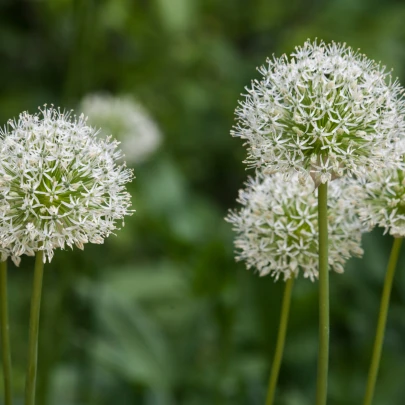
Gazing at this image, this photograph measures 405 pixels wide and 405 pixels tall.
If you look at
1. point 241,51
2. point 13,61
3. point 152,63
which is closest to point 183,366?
point 152,63

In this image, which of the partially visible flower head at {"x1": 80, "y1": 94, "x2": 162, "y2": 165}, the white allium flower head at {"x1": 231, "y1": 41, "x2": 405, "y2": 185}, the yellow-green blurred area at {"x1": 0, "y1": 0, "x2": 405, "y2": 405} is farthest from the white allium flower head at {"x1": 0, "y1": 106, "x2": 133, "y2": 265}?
the partially visible flower head at {"x1": 80, "y1": 94, "x2": 162, "y2": 165}

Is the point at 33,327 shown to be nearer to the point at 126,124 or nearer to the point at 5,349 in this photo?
the point at 5,349

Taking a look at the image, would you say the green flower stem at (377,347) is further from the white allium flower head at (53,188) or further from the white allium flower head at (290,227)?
the white allium flower head at (53,188)

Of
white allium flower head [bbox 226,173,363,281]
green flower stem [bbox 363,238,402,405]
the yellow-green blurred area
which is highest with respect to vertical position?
the yellow-green blurred area

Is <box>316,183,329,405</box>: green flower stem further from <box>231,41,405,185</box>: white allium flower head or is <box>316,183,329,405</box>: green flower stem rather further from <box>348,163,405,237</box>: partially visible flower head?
<box>348,163,405,237</box>: partially visible flower head

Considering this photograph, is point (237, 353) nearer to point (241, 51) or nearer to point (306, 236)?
point (306, 236)

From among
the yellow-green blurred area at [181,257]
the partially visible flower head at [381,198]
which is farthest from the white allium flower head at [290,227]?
the yellow-green blurred area at [181,257]

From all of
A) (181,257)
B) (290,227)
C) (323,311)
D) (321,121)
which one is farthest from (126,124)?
(323,311)
